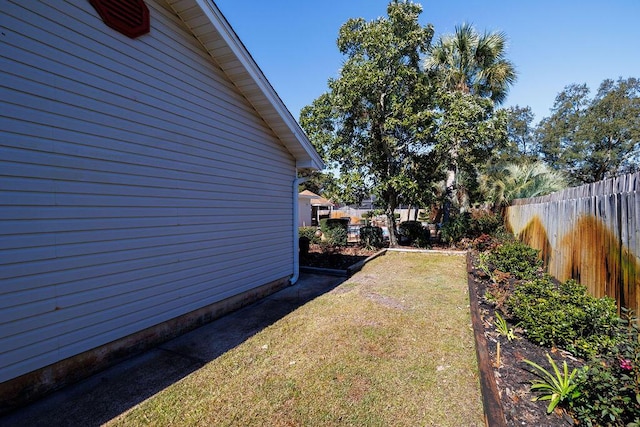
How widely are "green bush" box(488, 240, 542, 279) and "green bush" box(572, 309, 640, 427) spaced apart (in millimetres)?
4191

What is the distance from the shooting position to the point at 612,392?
2.16 meters

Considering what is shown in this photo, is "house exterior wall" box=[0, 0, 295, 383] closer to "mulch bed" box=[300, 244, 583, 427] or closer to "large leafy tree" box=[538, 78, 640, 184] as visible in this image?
"mulch bed" box=[300, 244, 583, 427]

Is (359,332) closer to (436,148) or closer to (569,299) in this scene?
(569,299)

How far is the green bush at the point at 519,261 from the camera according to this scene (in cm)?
641

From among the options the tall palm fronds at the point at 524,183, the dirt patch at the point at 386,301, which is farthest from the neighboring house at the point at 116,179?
the tall palm fronds at the point at 524,183

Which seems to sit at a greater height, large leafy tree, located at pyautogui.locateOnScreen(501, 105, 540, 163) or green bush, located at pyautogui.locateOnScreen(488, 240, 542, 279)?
large leafy tree, located at pyautogui.locateOnScreen(501, 105, 540, 163)

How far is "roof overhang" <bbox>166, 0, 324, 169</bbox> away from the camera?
14.2 feet

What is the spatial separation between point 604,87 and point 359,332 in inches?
1428

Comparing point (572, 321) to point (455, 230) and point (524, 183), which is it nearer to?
point (455, 230)

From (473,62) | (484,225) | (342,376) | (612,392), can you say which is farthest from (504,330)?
(473,62)

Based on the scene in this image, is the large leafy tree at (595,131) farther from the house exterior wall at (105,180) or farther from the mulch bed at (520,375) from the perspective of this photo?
the house exterior wall at (105,180)

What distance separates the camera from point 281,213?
686cm

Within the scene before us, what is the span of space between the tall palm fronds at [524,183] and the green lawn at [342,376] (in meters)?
9.91

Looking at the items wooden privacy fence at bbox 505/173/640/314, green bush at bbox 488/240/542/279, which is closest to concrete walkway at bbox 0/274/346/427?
wooden privacy fence at bbox 505/173/640/314
